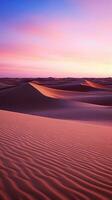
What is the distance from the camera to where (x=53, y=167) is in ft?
18.4

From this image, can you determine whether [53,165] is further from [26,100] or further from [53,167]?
[26,100]

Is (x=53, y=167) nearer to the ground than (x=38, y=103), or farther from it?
farther from it

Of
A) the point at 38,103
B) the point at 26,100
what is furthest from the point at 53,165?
the point at 26,100

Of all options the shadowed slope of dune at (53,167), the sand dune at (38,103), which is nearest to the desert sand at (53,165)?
the shadowed slope of dune at (53,167)

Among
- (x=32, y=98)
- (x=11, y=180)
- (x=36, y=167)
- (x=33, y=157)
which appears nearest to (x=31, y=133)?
(x=33, y=157)

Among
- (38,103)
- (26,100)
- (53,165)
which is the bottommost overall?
(38,103)

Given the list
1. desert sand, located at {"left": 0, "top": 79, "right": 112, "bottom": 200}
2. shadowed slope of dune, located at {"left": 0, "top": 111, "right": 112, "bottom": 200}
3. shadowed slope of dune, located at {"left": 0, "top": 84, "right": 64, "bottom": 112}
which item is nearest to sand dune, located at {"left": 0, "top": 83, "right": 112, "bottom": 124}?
shadowed slope of dune, located at {"left": 0, "top": 84, "right": 64, "bottom": 112}

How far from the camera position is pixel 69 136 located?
8.98 m

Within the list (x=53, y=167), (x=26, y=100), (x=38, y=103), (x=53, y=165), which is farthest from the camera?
(x=26, y=100)

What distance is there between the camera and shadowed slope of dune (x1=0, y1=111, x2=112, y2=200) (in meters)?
4.49

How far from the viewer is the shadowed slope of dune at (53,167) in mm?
4492

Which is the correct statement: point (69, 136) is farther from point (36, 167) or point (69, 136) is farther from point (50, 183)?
point (50, 183)

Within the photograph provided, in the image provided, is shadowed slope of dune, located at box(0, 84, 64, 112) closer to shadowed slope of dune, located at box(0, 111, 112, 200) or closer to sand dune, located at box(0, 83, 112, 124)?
sand dune, located at box(0, 83, 112, 124)

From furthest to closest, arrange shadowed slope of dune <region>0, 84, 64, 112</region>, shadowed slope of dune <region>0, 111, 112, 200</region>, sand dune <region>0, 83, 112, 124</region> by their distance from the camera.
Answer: shadowed slope of dune <region>0, 84, 64, 112</region> → sand dune <region>0, 83, 112, 124</region> → shadowed slope of dune <region>0, 111, 112, 200</region>
